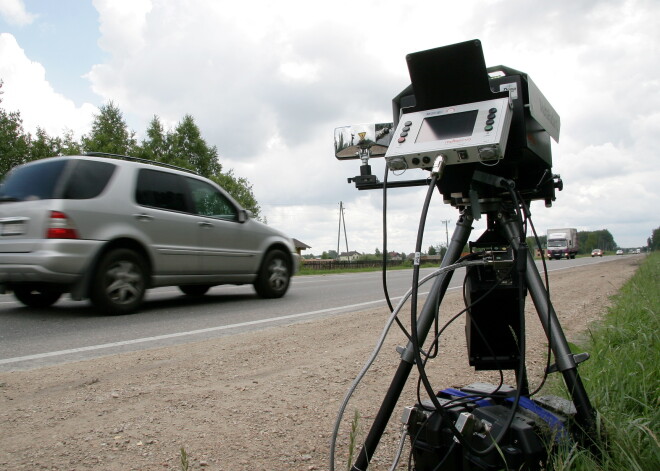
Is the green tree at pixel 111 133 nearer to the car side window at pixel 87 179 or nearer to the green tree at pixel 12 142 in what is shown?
the green tree at pixel 12 142

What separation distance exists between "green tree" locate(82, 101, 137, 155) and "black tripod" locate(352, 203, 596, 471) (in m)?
49.3

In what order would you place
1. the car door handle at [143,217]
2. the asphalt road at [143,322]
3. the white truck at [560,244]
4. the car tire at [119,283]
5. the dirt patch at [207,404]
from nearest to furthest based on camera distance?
1. the dirt patch at [207,404]
2. the asphalt road at [143,322]
3. the car tire at [119,283]
4. the car door handle at [143,217]
5. the white truck at [560,244]

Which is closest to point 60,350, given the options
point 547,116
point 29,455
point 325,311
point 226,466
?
point 29,455

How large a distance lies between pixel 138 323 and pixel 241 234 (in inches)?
93.8

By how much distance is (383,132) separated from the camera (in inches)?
73.3

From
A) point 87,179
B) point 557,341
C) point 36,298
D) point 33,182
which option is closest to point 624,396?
point 557,341

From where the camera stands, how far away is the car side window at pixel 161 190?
6.32 m

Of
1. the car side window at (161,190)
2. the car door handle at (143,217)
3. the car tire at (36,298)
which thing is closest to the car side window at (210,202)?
the car side window at (161,190)

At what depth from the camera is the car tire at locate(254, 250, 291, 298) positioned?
309 inches

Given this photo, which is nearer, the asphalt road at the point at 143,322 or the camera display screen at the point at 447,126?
the camera display screen at the point at 447,126

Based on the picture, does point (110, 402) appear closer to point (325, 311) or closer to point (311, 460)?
point (311, 460)

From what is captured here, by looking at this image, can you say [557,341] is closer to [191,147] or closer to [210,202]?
[210,202]

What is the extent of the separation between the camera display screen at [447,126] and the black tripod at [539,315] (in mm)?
342

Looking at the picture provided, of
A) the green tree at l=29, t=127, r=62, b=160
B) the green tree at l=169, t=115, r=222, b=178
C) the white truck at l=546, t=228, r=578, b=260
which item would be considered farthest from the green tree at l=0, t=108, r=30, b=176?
the white truck at l=546, t=228, r=578, b=260
